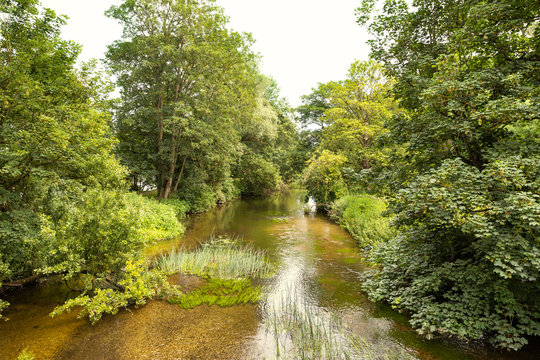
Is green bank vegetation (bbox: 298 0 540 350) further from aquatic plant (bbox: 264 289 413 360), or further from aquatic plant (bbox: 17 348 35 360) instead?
aquatic plant (bbox: 17 348 35 360)

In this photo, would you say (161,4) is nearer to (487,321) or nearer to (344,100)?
(344,100)

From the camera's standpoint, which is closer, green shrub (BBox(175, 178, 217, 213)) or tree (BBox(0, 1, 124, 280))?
tree (BBox(0, 1, 124, 280))

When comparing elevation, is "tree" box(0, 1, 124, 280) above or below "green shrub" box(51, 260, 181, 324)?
A: above

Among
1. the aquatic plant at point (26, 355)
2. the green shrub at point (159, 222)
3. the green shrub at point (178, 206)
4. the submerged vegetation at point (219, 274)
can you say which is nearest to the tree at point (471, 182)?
the submerged vegetation at point (219, 274)

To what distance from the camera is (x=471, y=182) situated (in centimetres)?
438

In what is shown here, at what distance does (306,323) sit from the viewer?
19.0ft

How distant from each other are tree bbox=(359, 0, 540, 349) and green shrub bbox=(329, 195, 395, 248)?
12.7 ft

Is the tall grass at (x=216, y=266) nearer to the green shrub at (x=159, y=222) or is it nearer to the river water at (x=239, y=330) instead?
the river water at (x=239, y=330)

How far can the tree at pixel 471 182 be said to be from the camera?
13.5 ft

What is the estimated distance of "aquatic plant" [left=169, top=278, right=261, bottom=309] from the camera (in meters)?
6.52

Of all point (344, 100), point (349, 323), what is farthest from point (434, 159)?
point (344, 100)

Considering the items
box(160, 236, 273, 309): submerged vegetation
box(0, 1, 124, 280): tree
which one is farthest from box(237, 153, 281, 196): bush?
box(0, 1, 124, 280): tree

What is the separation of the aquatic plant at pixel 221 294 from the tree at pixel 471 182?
3369 millimetres

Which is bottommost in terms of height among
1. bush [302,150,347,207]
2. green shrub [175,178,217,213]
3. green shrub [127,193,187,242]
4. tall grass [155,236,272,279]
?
tall grass [155,236,272,279]
